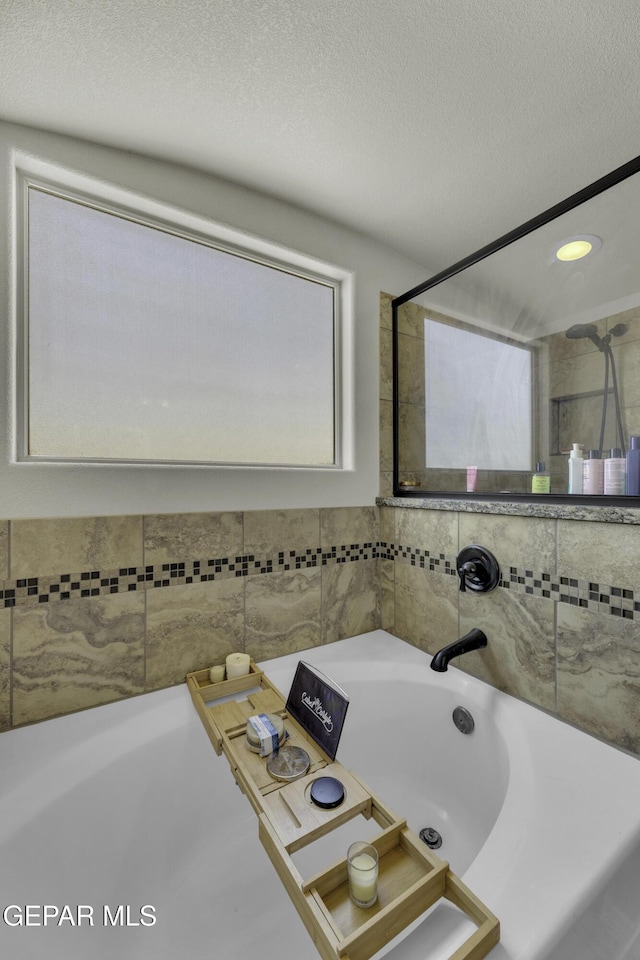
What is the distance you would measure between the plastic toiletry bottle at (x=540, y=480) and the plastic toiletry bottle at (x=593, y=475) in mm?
117

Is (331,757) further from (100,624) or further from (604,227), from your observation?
(604,227)

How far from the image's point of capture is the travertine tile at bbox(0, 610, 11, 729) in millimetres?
1104

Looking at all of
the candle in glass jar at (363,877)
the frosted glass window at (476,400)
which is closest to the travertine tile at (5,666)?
the candle in glass jar at (363,877)

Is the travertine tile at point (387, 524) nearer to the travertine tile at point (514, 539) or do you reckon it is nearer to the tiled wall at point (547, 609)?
the tiled wall at point (547, 609)

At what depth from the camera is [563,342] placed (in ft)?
4.83

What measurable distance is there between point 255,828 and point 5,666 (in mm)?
901

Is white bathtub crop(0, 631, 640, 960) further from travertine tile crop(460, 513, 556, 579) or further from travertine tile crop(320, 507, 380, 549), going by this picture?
travertine tile crop(320, 507, 380, 549)

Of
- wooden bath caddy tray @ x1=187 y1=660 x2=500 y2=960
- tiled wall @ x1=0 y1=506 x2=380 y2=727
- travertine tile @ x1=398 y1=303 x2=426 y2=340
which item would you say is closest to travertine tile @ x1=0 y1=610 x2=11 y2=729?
tiled wall @ x1=0 y1=506 x2=380 y2=727

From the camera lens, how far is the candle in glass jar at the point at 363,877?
646 millimetres

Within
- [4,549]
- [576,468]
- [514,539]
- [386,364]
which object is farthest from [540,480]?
[4,549]

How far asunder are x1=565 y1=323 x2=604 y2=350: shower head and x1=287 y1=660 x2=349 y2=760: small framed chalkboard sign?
146 cm

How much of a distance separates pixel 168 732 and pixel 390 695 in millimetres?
774

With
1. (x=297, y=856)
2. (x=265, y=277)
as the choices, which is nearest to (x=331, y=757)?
(x=297, y=856)

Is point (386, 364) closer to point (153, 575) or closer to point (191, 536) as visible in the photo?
point (191, 536)
